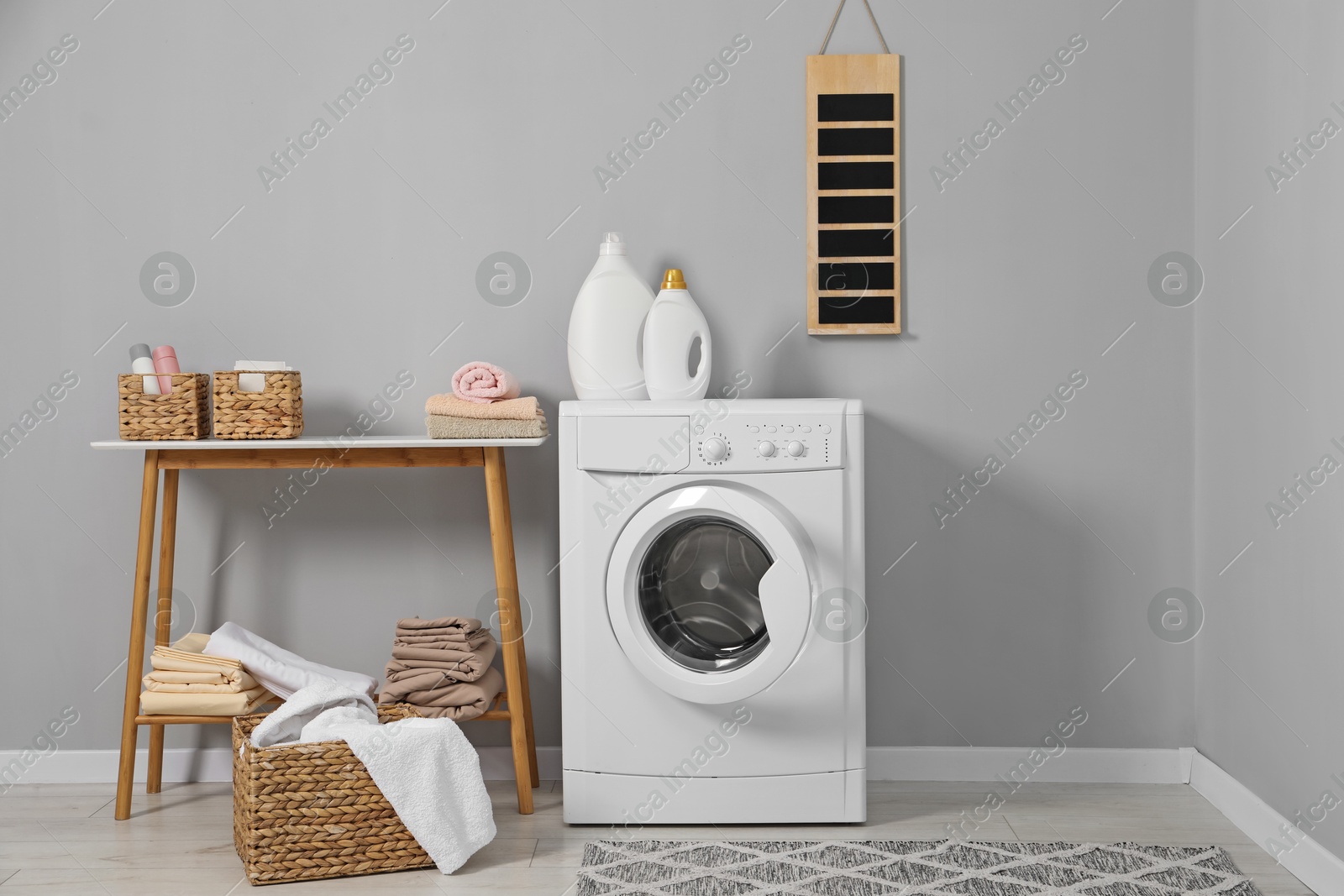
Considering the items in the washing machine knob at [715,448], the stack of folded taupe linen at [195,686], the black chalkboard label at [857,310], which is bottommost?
the stack of folded taupe linen at [195,686]

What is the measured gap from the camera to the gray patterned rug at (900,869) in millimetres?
1899

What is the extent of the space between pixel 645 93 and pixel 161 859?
2011 mm

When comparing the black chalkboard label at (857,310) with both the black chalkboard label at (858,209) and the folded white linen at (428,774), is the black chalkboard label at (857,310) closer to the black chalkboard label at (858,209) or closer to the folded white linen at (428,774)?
the black chalkboard label at (858,209)

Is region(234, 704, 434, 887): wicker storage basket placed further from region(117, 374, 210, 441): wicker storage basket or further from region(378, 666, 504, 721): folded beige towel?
region(117, 374, 210, 441): wicker storage basket

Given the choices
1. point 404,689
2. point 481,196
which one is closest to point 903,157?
point 481,196

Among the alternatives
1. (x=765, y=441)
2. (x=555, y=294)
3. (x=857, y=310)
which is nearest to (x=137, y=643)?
(x=555, y=294)

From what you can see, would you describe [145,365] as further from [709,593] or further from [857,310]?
[857,310]

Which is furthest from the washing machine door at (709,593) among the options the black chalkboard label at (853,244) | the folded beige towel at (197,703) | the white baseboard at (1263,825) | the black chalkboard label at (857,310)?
the white baseboard at (1263,825)

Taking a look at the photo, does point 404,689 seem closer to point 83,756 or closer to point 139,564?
point 139,564

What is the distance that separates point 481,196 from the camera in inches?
99.6

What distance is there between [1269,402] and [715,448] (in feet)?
3.77

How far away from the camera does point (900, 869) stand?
1.98m

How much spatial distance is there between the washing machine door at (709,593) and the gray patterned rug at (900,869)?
1.06ft

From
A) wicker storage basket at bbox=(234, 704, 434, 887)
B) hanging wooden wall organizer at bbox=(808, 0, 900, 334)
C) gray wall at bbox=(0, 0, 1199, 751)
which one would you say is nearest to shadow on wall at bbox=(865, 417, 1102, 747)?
gray wall at bbox=(0, 0, 1199, 751)
